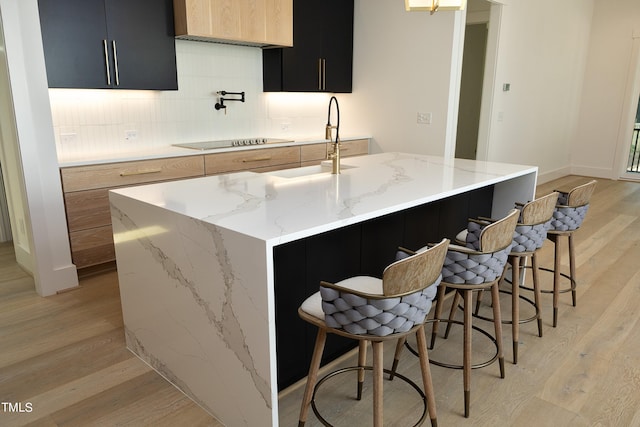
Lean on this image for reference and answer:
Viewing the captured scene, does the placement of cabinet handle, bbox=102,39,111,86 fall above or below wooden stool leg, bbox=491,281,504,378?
above

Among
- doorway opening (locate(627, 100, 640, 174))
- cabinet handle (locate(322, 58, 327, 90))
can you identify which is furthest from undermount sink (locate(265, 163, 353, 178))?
doorway opening (locate(627, 100, 640, 174))

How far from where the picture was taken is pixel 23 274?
3.66 meters

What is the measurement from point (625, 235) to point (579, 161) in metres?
4.00

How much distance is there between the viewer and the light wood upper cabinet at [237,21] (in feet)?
12.6

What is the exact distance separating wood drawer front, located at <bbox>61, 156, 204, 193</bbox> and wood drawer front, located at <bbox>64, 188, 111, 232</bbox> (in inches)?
1.9

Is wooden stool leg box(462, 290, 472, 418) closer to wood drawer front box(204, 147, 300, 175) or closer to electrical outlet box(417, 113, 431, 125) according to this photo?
wood drawer front box(204, 147, 300, 175)

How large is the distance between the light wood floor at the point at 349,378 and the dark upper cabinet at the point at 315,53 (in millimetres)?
2731

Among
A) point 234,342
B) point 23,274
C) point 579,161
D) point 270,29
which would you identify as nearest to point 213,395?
point 234,342

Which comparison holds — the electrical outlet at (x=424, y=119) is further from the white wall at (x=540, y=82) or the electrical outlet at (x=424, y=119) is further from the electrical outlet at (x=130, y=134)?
the electrical outlet at (x=130, y=134)

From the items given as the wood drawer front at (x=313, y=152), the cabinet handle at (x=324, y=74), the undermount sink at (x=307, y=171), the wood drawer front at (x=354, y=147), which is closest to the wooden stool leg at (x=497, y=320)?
the undermount sink at (x=307, y=171)

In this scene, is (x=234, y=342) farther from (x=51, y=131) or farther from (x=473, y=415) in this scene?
(x=51, y=131)

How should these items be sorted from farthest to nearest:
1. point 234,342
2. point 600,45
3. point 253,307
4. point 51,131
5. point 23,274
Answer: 1. point 600,45
2. point 23,274
3. point 51,131
4. point 234,342
5. point 253,307

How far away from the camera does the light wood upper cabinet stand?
151 inches

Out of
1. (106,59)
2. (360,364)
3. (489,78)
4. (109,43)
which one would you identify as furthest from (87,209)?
(489,78)
